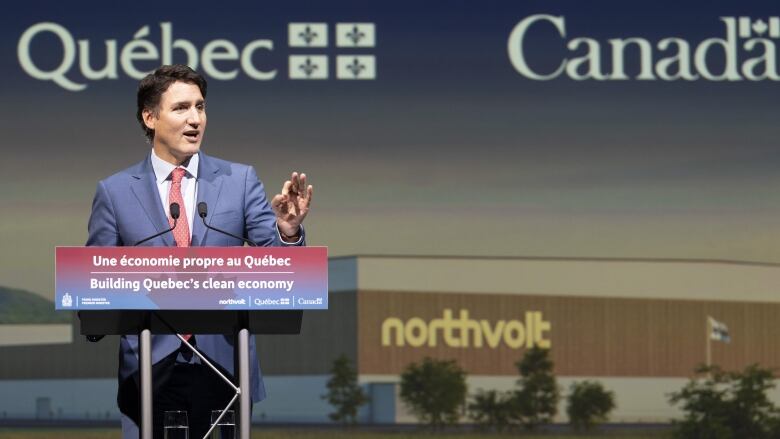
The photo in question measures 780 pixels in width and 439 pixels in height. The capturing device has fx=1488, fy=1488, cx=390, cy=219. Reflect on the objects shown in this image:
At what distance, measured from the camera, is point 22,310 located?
9.21 metres

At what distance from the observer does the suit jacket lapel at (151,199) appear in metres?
3.22

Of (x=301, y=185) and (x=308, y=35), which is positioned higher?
(x=308, y=35)

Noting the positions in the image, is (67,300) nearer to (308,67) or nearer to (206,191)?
(206,191)

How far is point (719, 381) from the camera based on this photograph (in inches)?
368

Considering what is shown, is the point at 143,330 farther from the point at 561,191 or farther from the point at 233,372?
the point at 561,191

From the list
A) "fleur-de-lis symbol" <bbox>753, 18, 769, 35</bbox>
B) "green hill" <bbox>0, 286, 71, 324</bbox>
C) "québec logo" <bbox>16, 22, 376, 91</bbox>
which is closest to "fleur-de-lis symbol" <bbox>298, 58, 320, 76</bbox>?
"québec logo" <bbox>16, 22, 376, 91</bbox>

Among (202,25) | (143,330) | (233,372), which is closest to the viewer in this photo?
(143,330)

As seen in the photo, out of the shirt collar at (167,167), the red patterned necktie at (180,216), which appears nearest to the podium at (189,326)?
the red patterned necktie at (180,216)

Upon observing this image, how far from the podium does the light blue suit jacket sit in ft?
0.44

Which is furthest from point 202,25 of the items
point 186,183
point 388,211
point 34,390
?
point 186,183

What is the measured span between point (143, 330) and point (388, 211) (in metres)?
6.53

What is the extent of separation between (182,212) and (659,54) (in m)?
6.67

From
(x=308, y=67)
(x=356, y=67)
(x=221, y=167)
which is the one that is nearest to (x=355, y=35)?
(x=356, y=67)

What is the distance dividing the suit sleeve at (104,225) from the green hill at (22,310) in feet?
20.0
